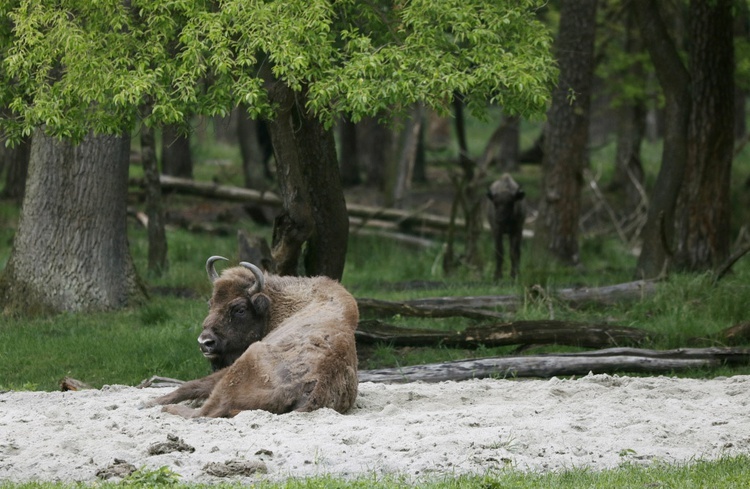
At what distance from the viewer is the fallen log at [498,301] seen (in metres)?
13.6

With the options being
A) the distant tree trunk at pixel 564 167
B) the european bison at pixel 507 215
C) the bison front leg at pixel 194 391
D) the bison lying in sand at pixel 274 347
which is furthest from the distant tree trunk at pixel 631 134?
the bison front leg at pixel 194 391

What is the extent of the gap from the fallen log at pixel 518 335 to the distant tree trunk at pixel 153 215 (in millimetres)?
6746

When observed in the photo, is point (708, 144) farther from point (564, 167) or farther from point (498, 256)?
point (498, 256)

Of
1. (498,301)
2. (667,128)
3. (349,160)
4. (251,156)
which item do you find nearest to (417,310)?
(498,301)

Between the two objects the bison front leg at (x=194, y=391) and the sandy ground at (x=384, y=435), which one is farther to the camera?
the bison front leg at (x=194, y=391)

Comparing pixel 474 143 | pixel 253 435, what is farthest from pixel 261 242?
pixel 474 143

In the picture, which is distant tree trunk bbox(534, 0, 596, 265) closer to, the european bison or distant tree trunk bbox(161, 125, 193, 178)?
the european bison

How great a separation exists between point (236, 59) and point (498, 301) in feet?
19.0

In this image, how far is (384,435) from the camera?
308 inches

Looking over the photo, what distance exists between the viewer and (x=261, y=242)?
1433 centimetres

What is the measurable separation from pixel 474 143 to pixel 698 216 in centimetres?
2693

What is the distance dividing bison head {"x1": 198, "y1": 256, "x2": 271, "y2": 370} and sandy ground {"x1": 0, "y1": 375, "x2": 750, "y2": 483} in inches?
31.7

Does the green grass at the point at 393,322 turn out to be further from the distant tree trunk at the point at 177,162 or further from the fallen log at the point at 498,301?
the distant tree trunk at the point at 177,162

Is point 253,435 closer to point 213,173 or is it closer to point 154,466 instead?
point 154,466
